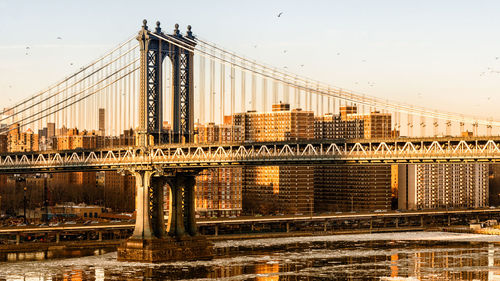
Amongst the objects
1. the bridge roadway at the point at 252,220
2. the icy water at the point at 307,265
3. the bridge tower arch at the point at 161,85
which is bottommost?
the icy water at the point at 307,265

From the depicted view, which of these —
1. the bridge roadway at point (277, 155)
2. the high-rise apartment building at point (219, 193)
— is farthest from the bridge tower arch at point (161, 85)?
the high-rise apartment building at point (219, 193)

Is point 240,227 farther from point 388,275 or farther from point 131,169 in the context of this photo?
point 388,275

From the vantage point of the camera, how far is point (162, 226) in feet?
348

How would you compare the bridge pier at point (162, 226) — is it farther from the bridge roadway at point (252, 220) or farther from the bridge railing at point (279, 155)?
the bridge roadway at point (252, 220)

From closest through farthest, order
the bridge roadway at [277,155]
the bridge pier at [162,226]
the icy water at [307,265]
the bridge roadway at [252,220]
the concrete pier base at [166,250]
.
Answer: the bridge roadway at [277,155], the icy water at [307,265], the concrete pier base at [166,250], the bridge pier at [162,226], the bridge roadway at [252,220]

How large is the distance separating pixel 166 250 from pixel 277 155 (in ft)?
58.7

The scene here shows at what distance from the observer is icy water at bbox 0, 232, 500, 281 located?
92.4 m

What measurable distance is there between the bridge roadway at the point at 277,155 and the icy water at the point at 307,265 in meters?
9.75

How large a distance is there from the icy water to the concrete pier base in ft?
6.07

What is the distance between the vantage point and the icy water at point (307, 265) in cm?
9244

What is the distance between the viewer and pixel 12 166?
117812 mm

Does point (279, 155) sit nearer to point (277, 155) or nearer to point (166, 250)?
point (277, 155)

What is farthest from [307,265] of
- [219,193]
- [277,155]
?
[219,193]

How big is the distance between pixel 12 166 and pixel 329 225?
234 ft
